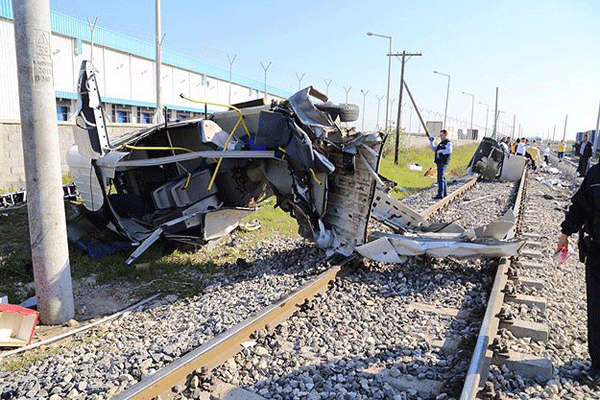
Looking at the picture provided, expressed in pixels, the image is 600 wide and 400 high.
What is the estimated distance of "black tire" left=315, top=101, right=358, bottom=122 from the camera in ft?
19.0

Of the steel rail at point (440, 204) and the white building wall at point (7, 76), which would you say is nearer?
the steel rail at point (440, 204)

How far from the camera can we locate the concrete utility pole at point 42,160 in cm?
410

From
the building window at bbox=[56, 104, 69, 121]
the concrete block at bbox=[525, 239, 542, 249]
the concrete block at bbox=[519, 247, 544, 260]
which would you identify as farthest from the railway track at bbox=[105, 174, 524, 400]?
the building window at bbox=[56, 104, 69, 121]

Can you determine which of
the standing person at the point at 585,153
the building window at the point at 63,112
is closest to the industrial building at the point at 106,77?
the building window at the point at 63,112

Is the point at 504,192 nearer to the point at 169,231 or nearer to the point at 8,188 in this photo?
the point at 169,231

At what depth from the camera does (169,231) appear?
6.38m

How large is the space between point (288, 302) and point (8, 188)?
7679 mm

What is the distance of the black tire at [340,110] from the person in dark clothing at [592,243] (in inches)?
116

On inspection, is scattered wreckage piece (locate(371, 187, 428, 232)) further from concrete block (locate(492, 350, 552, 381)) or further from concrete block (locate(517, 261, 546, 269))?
concrete block (locate(492, 350, 552, 381))

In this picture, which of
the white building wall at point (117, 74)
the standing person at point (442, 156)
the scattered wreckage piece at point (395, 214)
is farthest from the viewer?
the white building wall at point (117, 74)

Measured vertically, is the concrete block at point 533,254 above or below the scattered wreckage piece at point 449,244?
below

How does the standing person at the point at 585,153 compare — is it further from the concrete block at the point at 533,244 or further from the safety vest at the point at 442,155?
the concrete block at the point at 533,244

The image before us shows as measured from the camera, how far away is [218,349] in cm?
345

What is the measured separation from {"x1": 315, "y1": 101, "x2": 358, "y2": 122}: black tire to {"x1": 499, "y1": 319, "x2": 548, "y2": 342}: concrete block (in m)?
2.98
